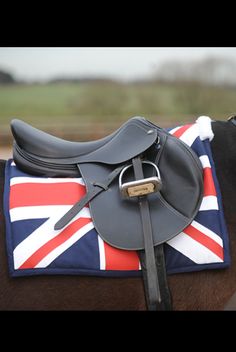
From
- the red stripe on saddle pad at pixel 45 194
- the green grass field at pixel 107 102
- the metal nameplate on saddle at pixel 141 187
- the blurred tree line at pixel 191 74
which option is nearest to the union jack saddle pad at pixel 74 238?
the red stripe on saddle pad at pixel 45 194

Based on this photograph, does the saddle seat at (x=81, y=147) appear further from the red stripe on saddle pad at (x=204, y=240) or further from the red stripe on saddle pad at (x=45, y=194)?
the red stripe on saddle pad at (x=204, y=240)

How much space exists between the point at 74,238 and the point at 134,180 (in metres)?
0.28

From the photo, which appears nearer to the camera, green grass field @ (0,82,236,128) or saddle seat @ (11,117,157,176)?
saddle seat @ (11,117,157,176)

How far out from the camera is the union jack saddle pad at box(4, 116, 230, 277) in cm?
124

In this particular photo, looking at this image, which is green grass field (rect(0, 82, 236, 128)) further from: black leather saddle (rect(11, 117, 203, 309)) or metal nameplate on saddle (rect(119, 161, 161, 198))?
metal nameplate on saddle (rect(119, 161, 161, 198))

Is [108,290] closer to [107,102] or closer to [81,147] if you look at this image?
[81,147]

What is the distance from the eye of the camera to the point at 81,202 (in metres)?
1.31

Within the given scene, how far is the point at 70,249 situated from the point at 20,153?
0.42 metres

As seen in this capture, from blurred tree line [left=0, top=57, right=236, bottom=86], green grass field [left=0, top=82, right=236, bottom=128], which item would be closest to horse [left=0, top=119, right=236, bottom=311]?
green grass field [left=0, top=82, right=236, bottom=128]

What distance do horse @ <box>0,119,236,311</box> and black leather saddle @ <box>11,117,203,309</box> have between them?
6cm

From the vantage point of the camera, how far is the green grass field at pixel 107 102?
8891 millimetres

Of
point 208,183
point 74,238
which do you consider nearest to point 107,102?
point 208,183
